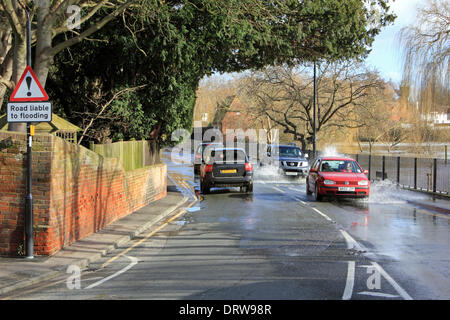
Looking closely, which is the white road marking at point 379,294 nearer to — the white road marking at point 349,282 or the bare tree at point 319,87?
the white road marking at point 349,282

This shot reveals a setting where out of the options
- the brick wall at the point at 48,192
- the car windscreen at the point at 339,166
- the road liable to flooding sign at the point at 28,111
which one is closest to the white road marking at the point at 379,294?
the brick wall at the point at 48,192

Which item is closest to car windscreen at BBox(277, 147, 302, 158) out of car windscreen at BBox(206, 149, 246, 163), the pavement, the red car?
car windscreen at BBox(206, 149, 246, 163)

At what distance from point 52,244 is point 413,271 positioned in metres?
6.19

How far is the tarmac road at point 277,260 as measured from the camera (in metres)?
6.37

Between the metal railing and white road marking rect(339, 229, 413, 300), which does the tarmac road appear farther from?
the metal railing

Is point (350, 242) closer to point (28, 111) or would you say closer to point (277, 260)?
point (277, 260)

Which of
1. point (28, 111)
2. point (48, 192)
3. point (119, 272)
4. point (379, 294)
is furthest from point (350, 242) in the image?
point (28, 111)

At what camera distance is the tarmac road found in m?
6.37

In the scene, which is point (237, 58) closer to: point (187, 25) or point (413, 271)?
point (187, 25)

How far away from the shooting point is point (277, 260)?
8.23 meters

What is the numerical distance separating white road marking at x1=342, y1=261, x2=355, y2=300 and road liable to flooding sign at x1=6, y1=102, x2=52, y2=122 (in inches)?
223

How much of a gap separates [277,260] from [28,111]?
508cm

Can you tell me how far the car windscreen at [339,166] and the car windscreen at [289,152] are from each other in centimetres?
1248

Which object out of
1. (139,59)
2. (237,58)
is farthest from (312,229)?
(237,58)
